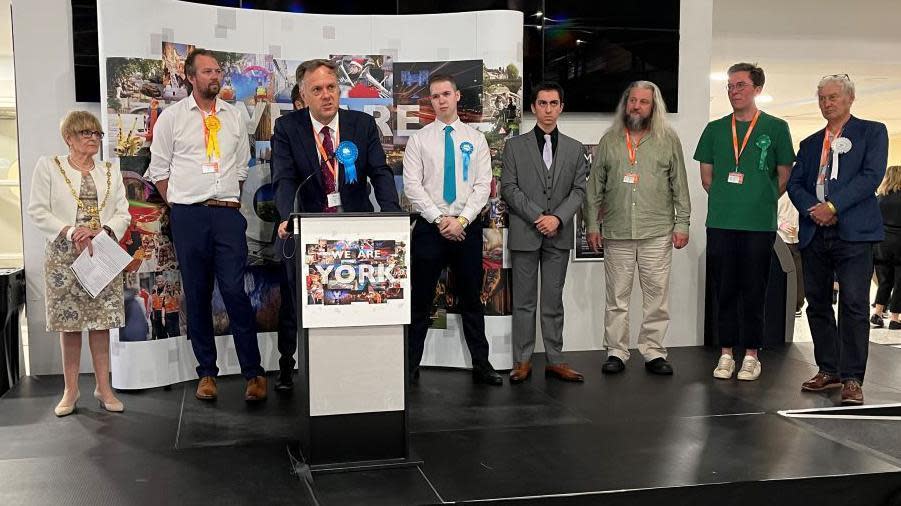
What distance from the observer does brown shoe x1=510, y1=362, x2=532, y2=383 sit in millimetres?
4785

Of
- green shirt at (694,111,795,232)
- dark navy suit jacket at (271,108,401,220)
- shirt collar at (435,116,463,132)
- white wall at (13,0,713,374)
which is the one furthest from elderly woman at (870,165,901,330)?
dark navy suit jacket at (271,108,401,220)

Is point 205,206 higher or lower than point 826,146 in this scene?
lower

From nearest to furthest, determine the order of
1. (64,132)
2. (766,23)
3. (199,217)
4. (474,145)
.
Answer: (64,132)
(199,217)
(474,145)
(766,23)

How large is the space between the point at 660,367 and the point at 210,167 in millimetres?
2990

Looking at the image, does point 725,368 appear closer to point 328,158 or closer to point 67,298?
point 328,158

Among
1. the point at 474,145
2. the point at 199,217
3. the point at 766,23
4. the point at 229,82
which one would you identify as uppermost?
the point at 766,23

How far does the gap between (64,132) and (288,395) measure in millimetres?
1828

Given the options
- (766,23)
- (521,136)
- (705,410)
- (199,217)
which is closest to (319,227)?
(199,217)

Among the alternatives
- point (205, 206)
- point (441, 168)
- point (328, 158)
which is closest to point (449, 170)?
point (441, 168)

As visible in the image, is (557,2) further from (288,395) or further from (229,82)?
(288,395)

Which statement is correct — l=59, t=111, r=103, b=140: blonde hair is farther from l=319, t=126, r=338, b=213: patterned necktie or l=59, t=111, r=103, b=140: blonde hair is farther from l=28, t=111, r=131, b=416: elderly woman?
l=319, t=126, r=338, b=213: patterned necktie

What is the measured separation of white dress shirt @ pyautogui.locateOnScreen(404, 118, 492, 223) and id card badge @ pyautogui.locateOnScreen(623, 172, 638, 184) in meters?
0.88

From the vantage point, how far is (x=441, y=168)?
15.3 feet

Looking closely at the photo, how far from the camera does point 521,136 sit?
4.81 meters
